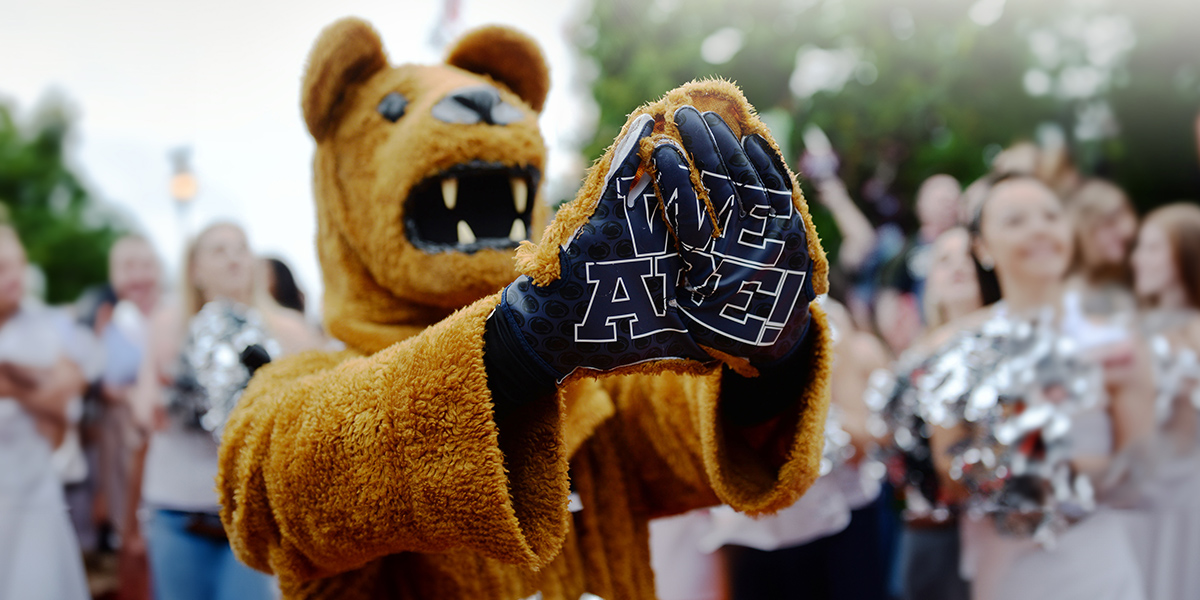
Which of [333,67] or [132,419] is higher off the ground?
[333,67]

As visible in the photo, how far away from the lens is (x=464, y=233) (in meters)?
1.58

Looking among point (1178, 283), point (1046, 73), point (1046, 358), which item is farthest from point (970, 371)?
point (1046, 73)

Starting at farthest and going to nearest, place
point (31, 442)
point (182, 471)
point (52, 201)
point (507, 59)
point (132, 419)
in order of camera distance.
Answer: point (52, 201) → point (132, 419) → point (31, 442) → point (182, 471) → point (507, 59)

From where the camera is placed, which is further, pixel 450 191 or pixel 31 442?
pixel 31 442

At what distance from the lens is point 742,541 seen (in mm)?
3564

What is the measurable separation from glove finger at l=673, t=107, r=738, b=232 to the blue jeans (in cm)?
289

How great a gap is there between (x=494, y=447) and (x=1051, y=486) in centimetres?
254

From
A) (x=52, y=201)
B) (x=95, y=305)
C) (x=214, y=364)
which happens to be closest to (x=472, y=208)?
(x=214, y=364)

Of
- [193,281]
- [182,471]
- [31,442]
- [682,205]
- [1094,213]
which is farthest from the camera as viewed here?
[1094,213]

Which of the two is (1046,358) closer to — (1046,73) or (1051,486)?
(1051,486)

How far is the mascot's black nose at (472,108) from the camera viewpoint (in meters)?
1.56

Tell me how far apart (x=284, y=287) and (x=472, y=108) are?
3.86 metres

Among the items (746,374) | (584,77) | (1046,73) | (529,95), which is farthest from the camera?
(584,77)

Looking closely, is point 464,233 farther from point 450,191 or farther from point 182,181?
point 182,181
